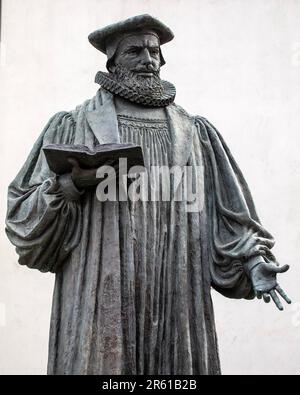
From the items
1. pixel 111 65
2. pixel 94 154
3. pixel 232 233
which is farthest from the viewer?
pixel 111 65

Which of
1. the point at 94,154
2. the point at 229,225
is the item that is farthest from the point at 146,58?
the point at 229,225

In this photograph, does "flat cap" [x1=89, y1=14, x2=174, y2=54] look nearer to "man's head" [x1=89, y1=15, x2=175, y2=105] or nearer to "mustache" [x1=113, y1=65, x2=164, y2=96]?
"man's head" [x1=89, y1=15, x2=175, y2=105]

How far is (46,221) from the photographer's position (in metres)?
6.37

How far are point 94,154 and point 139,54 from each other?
888 mm

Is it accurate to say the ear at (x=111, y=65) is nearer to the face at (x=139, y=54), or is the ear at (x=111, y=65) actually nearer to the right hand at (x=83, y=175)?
the face at (x=139, y=54)

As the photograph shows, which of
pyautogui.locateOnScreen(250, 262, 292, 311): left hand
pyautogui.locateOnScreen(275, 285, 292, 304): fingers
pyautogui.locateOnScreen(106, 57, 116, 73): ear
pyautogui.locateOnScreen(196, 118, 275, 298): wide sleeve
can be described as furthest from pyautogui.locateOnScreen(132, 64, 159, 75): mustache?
pyautogui.locateOnScreen(275, 285, 292, 304): fingers

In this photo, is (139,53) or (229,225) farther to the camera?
(139,53)

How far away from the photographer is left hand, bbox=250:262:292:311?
626cm

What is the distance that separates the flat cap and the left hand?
1415 mm

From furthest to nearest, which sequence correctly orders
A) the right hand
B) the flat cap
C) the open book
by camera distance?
the flat cap
the right hand
the open book

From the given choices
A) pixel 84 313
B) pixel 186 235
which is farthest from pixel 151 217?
pixel 84 313

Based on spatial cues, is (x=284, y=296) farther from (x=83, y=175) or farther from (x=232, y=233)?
(x=83, y=175)

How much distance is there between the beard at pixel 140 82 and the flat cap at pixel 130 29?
174mm

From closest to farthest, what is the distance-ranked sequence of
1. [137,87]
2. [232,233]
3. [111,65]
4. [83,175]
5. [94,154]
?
[94,154] → [83,175] → [232,233] → [137,87] → [111,65]
